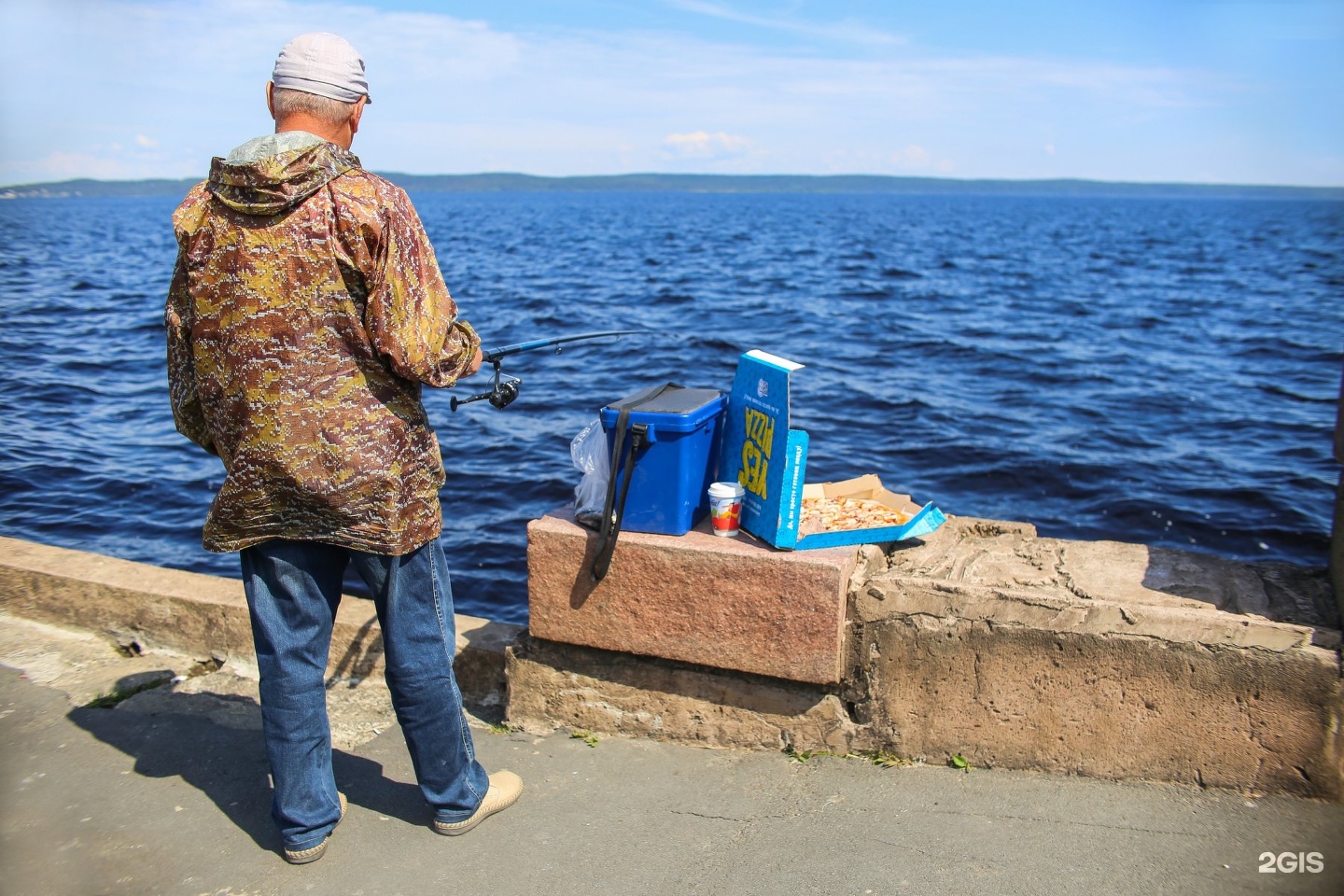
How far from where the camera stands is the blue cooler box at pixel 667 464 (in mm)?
3410

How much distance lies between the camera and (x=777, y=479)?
3363mm

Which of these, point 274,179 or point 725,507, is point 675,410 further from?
point 274,179

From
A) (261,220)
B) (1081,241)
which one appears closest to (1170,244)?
(1081,241)

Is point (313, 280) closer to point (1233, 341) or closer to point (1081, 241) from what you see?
point (1233, 341)

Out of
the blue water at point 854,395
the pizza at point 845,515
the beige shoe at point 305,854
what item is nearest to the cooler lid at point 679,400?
the pizza at point 845,515

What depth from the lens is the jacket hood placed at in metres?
2.51

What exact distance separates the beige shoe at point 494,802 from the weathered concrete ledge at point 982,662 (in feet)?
1.57

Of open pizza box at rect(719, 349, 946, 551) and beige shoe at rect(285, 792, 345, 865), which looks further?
open pizza box at rect(719, 349, 946, 551)

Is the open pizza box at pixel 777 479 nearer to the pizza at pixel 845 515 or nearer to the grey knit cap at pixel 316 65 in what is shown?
the pizza at pixel 845 515

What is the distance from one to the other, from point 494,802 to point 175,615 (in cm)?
192

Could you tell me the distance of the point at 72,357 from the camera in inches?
638

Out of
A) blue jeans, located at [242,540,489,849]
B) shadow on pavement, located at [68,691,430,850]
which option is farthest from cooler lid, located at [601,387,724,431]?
shadow on pavement, located at [68,691,430,850]

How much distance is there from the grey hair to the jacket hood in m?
0.11

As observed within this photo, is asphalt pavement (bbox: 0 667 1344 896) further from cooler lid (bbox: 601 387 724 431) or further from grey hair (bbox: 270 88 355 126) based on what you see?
grey hair (bbox: 270 88 355 126)
